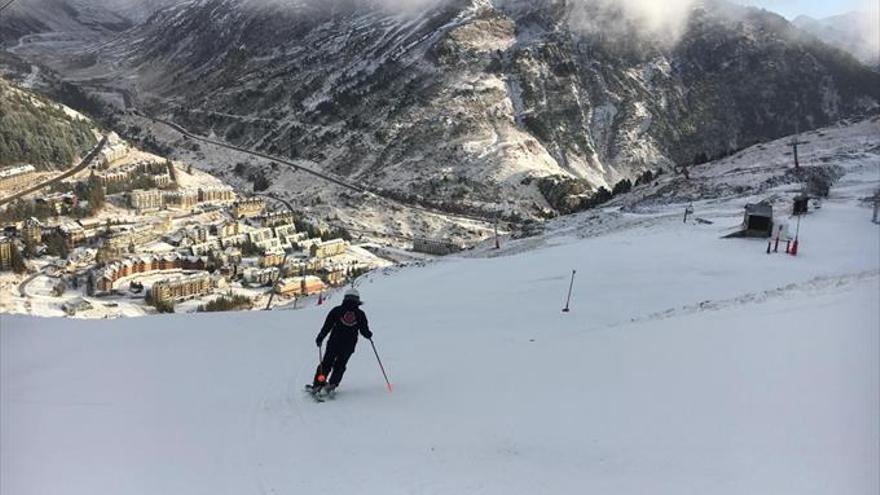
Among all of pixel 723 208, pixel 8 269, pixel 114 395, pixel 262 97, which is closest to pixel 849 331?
pixel 114 395

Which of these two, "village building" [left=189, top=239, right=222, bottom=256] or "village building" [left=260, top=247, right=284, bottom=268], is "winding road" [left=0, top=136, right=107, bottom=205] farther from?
"village building" [left=260, top=247, right=284, bottom=268]

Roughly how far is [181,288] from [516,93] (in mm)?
87705

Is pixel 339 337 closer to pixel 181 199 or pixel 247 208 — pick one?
pixel 247 208

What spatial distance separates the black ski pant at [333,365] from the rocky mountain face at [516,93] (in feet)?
301

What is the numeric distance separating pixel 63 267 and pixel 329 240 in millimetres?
25638

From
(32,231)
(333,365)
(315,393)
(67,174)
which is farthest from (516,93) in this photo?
(315,393)

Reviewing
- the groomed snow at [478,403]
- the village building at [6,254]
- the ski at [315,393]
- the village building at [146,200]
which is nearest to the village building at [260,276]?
the village building at [6,254]

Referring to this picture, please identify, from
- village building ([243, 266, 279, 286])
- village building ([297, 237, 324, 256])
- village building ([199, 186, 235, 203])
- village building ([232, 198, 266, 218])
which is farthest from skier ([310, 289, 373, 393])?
village building ([199, 186, 235, 203])

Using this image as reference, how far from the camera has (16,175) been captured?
82.2 metres

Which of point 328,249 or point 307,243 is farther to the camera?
point 307,243

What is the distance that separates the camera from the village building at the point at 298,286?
56281 millimetres

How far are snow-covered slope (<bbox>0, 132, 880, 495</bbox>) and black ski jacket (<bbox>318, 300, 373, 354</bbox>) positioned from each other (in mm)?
799

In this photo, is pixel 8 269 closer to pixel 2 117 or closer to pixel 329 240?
pixel 329 240

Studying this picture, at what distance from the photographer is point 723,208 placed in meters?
35.1
